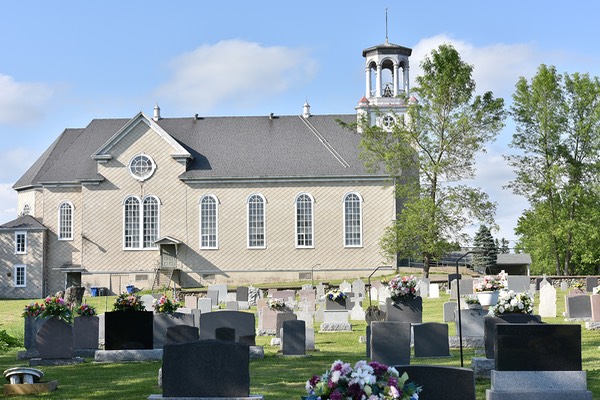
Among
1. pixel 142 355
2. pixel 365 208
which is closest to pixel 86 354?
pixel 142 355

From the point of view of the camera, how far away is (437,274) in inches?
1978

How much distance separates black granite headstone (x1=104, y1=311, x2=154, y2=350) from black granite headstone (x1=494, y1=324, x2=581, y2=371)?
9368 mm

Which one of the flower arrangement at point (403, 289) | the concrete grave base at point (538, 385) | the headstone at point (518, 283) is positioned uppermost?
the headstone at point (518, 283)

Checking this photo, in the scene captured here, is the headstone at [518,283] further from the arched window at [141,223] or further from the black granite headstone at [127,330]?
the arched window at [141,223]

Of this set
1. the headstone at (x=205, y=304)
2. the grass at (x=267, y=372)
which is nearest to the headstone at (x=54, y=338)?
the grass at (x=267, y=372)

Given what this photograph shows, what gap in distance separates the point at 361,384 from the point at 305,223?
4731 cm

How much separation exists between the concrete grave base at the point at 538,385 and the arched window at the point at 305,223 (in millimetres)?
42940

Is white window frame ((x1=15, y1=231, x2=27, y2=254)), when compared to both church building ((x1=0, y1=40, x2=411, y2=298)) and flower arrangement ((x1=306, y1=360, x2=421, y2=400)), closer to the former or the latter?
church building ((x1=0, y1=40, x2=411, y2=298))

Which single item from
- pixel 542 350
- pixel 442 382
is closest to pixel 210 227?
pixel 542 350

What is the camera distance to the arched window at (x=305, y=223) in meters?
55.1

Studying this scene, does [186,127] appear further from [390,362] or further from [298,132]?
[390,362]

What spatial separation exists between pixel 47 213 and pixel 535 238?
1119 inches

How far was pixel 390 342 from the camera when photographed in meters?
15.8

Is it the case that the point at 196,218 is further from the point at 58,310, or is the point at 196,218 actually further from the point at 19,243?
the point at 58,310
